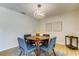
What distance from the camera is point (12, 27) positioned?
185 cm

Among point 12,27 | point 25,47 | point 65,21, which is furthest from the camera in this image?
point 25,47

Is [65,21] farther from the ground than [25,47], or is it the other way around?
[65,21]

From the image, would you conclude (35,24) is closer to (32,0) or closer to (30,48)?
(30,48)

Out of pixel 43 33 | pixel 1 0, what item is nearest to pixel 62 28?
pixel 43 33

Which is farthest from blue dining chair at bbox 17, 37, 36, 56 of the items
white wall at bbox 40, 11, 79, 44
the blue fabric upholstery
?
white wall at bbox 40, 11, 79, 44

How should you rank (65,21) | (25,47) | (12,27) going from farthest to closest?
(25,47) → (65,21) → (12,27)

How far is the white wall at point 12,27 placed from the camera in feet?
5.89

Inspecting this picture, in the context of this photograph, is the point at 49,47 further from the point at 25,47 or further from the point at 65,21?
the point at 65,21

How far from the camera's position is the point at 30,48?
2.35 m

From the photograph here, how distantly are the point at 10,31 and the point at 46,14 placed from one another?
2.86 ft

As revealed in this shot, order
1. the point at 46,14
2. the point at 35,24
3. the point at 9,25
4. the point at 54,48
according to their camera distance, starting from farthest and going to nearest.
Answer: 1. the point at 54,48
2. the point at 35,24
3. the point at 46,14
4. the point at 9,25

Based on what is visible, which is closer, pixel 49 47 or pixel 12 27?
pixel 12 27

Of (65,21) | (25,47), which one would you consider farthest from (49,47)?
(65,21)

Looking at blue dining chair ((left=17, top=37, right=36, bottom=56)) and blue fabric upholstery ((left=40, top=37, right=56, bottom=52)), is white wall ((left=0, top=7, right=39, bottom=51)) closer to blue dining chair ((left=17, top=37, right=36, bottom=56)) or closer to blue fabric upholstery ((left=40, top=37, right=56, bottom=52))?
blue dining chair ((left=17, top=37, right=36, bottom=56))
